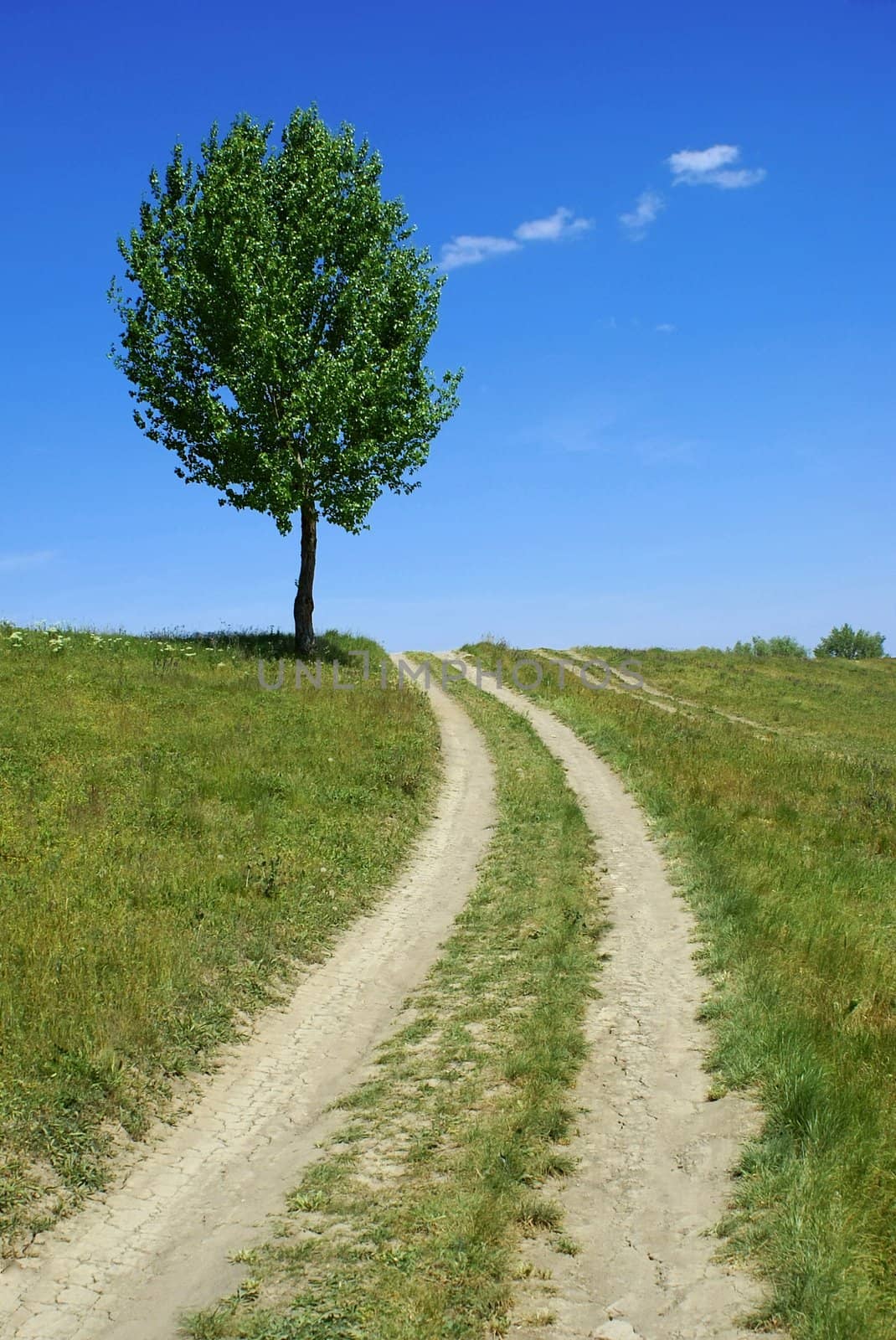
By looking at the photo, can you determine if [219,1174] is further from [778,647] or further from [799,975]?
[778,647]

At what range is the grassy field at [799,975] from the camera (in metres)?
6.08

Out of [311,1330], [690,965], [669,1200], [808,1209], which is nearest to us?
[311,1330]

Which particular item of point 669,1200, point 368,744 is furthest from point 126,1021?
point 368,744

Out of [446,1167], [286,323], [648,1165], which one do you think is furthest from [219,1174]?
[286,323]

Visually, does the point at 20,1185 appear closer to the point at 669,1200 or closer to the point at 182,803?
the point at 669,1200

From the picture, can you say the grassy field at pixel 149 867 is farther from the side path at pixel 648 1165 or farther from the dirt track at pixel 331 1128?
the side path at pixel 648 1165

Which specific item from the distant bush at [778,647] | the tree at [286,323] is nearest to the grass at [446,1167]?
the tree at [286,323]

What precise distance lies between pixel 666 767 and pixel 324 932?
497 inches

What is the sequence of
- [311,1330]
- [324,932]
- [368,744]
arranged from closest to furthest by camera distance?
[311,1330] < [324,932] < [368,744]

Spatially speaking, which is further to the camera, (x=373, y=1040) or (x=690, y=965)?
(x=690, y=965)

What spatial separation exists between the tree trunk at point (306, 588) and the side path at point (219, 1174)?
24.0 m

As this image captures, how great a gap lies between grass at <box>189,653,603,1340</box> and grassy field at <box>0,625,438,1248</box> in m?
1.96

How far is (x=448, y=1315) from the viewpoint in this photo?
5.80 m

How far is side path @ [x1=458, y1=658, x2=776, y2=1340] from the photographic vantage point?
5816 mm
